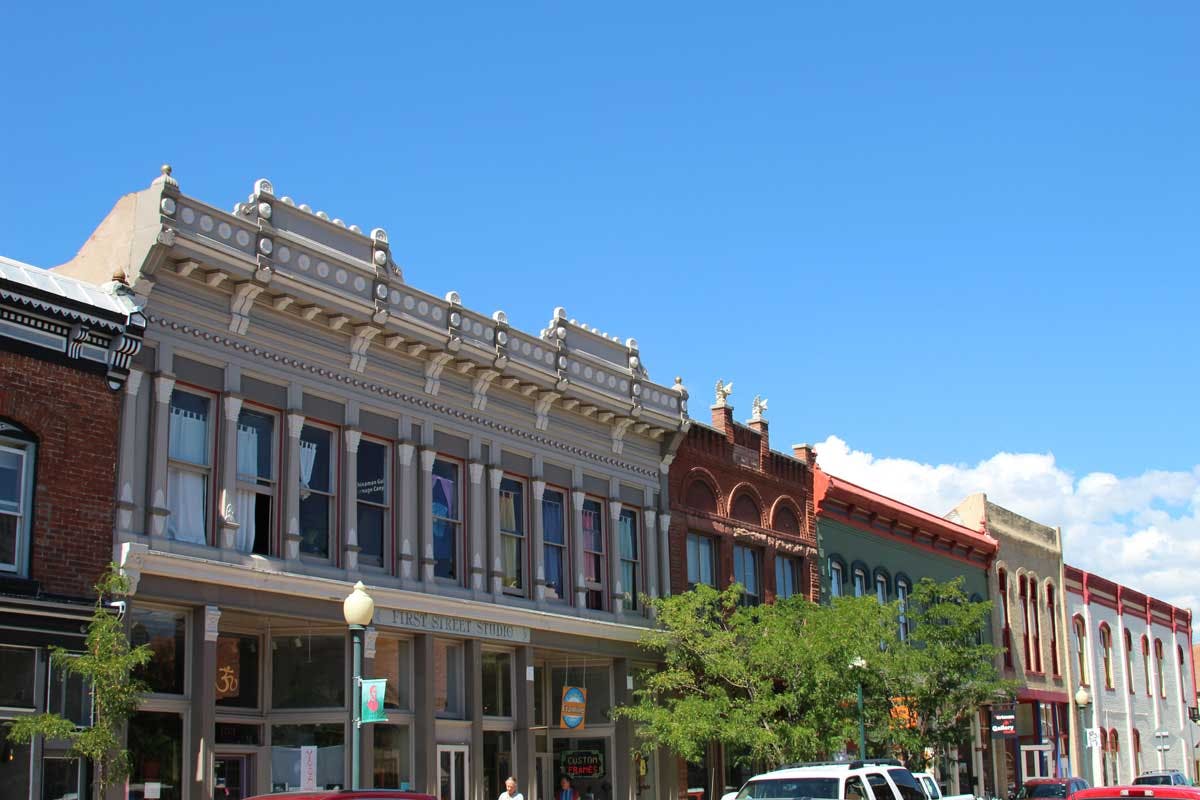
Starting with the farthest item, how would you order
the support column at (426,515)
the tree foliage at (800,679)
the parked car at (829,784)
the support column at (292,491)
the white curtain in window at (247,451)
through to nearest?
the tree foliage at (800,679) < the support column at (426,515) < the support column at (292,491) < the white curtain in window at (247,451) < the parked car at (829,784)

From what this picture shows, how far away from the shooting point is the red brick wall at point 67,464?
20.3 meters

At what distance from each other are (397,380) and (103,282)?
19.9ft

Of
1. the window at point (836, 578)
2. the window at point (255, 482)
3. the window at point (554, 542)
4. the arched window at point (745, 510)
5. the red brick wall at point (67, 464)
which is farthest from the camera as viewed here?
the window at point (836, 578)

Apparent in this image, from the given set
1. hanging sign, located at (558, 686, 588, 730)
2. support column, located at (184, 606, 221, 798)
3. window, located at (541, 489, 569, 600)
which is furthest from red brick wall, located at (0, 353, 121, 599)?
hanging sign, located at (558, 686, 588, 730)

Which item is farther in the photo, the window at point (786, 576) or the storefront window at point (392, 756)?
the window at point (786, 576)

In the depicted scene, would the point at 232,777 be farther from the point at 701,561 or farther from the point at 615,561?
the point at 701,561

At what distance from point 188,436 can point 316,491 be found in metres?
2.80

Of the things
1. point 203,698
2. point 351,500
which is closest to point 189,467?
point 351,500

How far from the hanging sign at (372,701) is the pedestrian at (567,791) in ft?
38.0

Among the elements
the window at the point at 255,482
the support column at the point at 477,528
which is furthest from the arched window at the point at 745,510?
the window at the point at 255,482

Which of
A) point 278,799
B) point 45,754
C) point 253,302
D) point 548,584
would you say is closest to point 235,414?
point 253,302

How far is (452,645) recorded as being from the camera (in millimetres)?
28031

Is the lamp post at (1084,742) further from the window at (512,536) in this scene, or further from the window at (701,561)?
the window at (512,536)

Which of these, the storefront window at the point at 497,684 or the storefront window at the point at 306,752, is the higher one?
the storefront window at the point at 497,684
